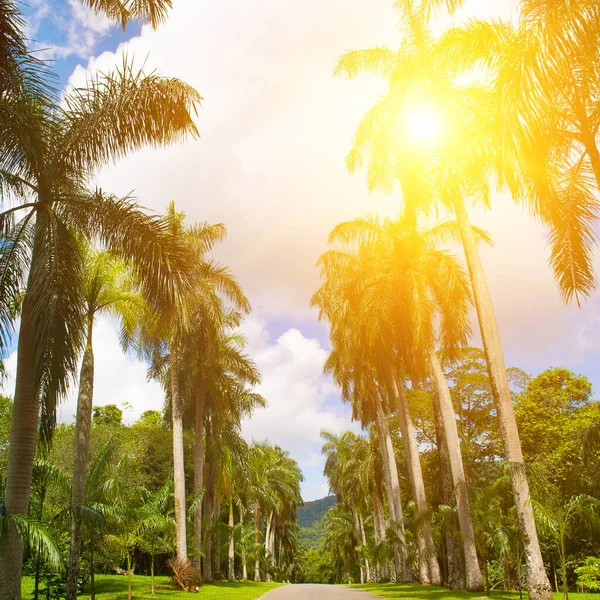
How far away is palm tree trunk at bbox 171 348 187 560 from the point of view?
20.9 metres

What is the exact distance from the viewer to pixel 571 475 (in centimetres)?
2539

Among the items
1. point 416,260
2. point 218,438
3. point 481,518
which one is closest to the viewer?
point 481,518

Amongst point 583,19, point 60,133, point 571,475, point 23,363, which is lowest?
point 571,475

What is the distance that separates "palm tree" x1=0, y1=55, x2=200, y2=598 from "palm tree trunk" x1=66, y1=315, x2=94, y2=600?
550 cm

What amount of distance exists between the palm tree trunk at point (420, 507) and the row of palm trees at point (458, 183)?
0.22 feet

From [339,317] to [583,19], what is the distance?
18.4 meters

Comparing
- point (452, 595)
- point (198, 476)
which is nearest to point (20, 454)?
point (452, 595)

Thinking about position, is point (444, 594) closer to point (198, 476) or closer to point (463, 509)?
point (463, 509)

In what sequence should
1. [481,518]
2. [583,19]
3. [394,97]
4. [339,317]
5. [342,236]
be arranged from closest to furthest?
[583,19] → [394,97] → [481,518] → [342,236] → [339,317]

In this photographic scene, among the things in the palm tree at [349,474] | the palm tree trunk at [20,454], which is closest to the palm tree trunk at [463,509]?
the palm tree trunk at [20,454]

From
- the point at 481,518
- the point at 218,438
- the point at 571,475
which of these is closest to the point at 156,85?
the point at 481,518

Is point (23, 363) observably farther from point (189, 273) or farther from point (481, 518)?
point (481, 518)

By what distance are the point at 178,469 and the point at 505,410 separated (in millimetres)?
14891

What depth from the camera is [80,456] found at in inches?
552
